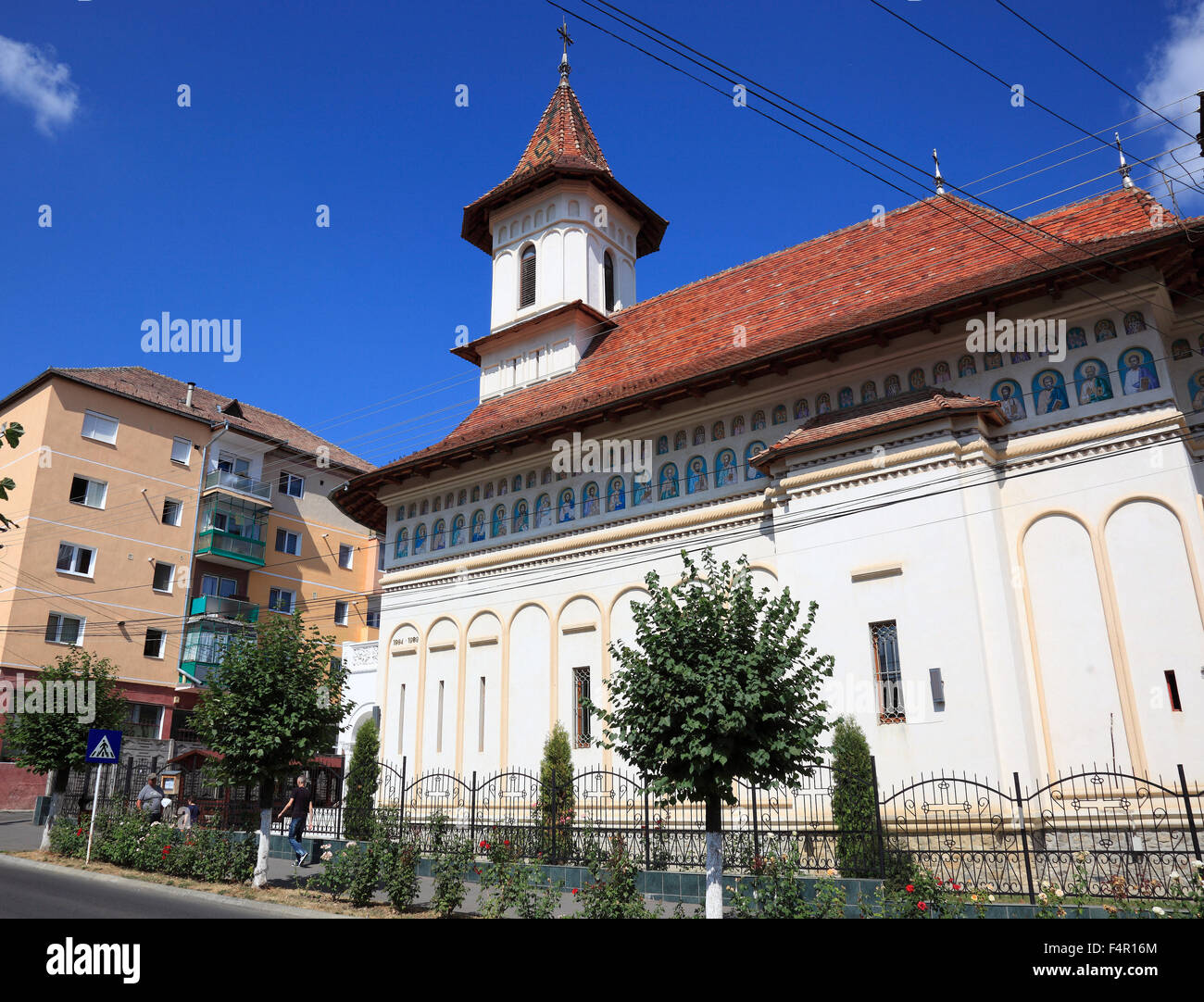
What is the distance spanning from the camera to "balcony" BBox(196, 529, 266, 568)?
37.5 meters

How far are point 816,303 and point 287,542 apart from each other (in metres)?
30.2

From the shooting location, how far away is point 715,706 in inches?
401

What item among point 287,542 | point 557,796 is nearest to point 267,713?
point 557,796

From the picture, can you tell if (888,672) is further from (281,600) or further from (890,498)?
(281,600)

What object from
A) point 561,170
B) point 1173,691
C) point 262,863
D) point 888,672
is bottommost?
point 262,863

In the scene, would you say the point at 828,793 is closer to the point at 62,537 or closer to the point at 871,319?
the point at 871,319

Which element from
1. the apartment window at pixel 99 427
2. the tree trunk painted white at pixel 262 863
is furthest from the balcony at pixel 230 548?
the tree trunk painted white at pixel 262 863

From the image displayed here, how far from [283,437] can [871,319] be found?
112 feet

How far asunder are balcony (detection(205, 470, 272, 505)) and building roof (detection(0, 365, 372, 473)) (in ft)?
6.61

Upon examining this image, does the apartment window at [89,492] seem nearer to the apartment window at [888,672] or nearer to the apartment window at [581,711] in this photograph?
the apartment window at [581,711]

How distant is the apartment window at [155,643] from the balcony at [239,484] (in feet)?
21.7

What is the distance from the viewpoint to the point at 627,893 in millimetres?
10195

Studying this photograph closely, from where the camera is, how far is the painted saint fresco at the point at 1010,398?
15157 millimetres
